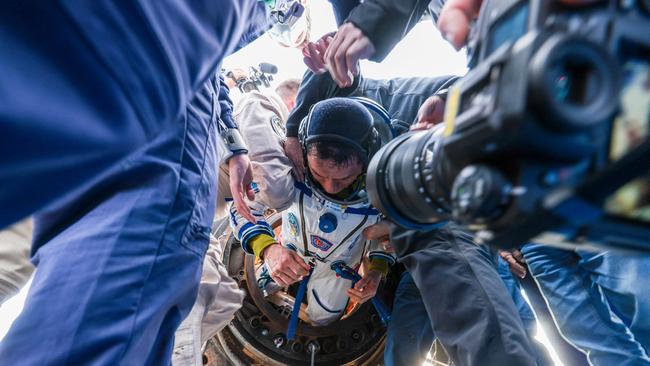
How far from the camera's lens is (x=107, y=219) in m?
0.72

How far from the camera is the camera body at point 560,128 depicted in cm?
35

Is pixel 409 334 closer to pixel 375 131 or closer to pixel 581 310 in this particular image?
pixel 581 310

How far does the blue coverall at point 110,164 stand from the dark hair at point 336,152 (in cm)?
→ 55

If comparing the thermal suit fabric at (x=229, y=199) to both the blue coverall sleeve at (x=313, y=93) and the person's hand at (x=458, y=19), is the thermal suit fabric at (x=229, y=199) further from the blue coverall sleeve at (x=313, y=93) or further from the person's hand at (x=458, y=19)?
the person's hand at (x=458, y=19)

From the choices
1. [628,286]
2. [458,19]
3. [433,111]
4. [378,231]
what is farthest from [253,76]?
[628,286]

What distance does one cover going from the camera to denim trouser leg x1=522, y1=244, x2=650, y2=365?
1277mm

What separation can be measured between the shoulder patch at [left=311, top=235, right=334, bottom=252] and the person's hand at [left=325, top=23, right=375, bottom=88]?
1.09 m

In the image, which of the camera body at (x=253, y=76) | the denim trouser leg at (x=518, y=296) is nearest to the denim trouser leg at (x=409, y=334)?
the denim trouser leg at (x=518, y=296)

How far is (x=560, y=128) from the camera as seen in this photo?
1.13ft

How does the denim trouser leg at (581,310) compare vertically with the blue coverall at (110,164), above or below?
below

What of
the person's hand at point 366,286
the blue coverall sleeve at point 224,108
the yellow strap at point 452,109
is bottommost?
the person's hand at point 366,286

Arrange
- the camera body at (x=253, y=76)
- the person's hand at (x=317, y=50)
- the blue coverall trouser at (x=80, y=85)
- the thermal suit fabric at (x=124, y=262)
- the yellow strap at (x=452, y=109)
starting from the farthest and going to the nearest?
the camera body at (x=253, y=76), the person's hand at (x=317, y=50), the thermal suit fabric at (x=124, y=262), the yellow strap at (x=452, y=109), the blue coverall trouser at (x=80, y=85)

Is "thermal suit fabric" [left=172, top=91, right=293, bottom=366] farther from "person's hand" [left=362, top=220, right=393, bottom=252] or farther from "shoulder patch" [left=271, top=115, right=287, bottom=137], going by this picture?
"person's hand" [left=362, top=220, right=393, bottom=252]

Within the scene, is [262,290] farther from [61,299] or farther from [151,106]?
[151,106]
